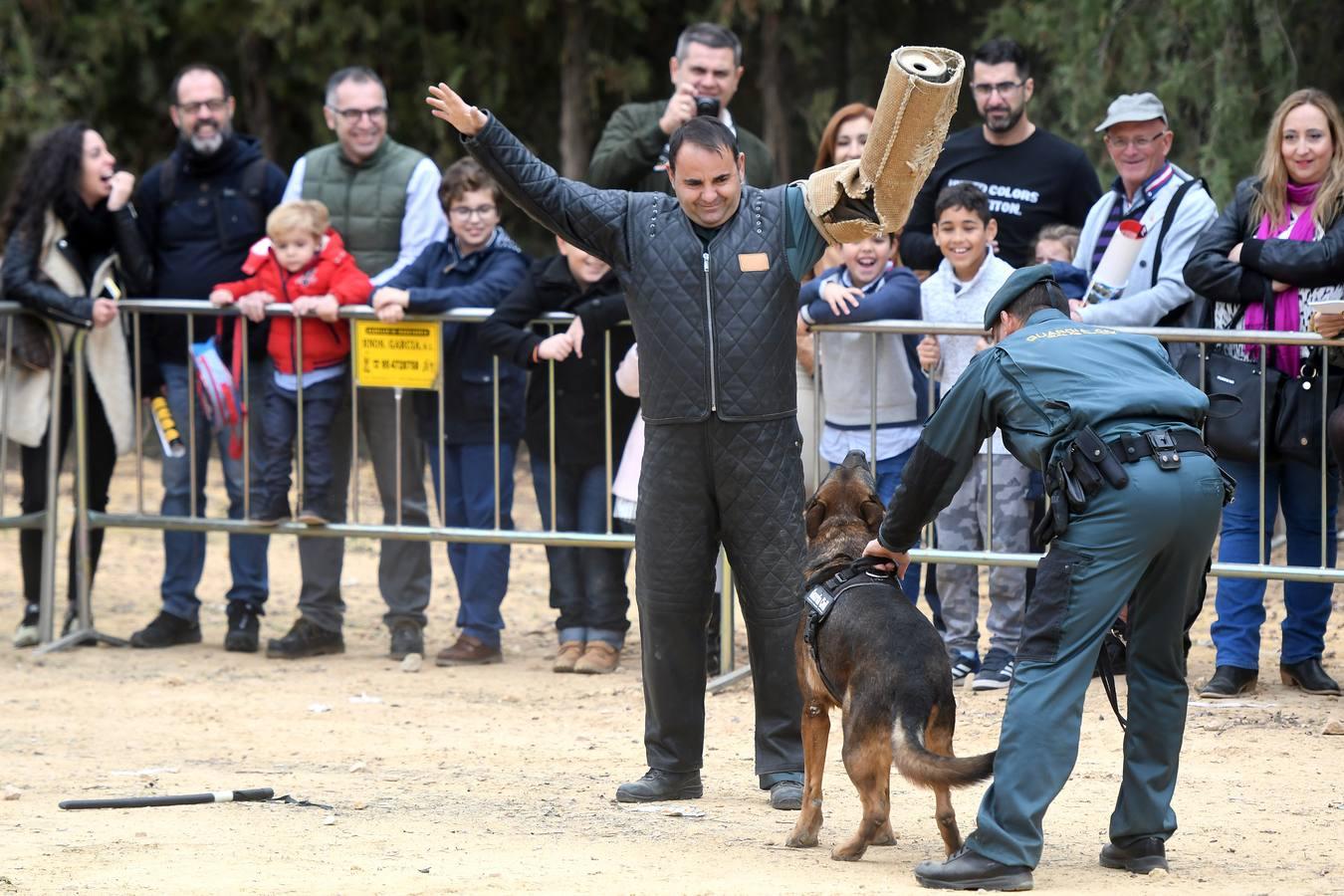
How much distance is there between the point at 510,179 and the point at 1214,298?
10.7 feet

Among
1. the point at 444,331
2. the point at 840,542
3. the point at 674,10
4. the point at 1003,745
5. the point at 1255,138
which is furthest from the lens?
the point at 674,10

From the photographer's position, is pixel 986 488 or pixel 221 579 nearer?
pixel 986 488

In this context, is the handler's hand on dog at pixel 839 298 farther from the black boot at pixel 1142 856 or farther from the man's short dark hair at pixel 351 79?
the black boot at pixel 1142 856

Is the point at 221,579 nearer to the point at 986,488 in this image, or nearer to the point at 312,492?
the point at 312,492

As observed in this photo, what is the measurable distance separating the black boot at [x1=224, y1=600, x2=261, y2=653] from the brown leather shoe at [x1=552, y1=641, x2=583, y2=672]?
161cm

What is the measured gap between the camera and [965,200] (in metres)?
7.82

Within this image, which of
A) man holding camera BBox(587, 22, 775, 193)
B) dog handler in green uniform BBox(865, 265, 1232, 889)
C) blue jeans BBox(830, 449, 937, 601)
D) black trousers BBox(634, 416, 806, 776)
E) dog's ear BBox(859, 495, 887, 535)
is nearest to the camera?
dog handler in green uniform BBox(865, 265, 1232, 889)

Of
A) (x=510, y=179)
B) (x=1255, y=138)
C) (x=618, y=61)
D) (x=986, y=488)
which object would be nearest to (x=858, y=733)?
(x=510, y=179)

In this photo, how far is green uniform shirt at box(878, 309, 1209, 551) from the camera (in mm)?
4984

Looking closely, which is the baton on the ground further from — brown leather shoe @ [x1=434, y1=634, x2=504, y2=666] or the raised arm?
brown leather shoe @ [x1=434, y1=634, x2=504, y2=666]

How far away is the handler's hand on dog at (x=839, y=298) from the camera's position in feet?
26.1

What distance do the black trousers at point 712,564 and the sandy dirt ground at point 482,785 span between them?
30 cm

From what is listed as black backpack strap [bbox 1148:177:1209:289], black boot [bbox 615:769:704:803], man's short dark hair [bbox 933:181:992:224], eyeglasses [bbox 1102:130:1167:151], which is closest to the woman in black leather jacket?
man's short dark hair [bbox 933:181:992:224]

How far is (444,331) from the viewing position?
28.6 ft
